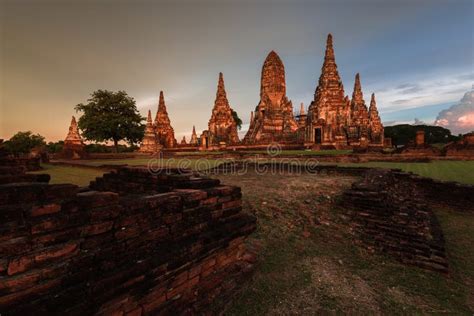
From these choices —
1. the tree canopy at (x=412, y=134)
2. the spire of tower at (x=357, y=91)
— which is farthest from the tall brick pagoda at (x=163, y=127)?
the tree canopy at (x=412, y=134)

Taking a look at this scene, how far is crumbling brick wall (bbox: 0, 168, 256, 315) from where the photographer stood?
56.6 inches

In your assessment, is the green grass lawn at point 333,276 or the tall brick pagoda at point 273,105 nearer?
the green grass lawn at point 333,276

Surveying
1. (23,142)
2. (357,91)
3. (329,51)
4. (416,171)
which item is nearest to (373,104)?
(357,91)

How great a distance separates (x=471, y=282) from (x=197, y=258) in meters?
4.34

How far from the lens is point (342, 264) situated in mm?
3750

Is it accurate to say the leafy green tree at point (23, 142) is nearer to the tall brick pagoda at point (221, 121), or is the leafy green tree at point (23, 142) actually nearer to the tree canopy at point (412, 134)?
the tall brick pagoda at point (221, 121)

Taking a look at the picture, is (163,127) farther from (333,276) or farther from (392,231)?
(333,276)

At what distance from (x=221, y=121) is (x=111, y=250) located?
32.1 meters

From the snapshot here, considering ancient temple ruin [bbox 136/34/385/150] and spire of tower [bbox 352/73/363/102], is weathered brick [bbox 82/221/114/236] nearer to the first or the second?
ancient temple ruin [bbox 136/34/385/150]

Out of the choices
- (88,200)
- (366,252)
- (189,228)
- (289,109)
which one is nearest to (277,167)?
(366,252)

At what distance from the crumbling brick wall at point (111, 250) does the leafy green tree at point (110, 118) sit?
31.8 m

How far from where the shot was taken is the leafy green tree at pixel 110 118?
29141 mm

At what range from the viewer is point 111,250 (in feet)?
5.96

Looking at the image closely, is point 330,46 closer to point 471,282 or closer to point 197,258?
point 471,282
